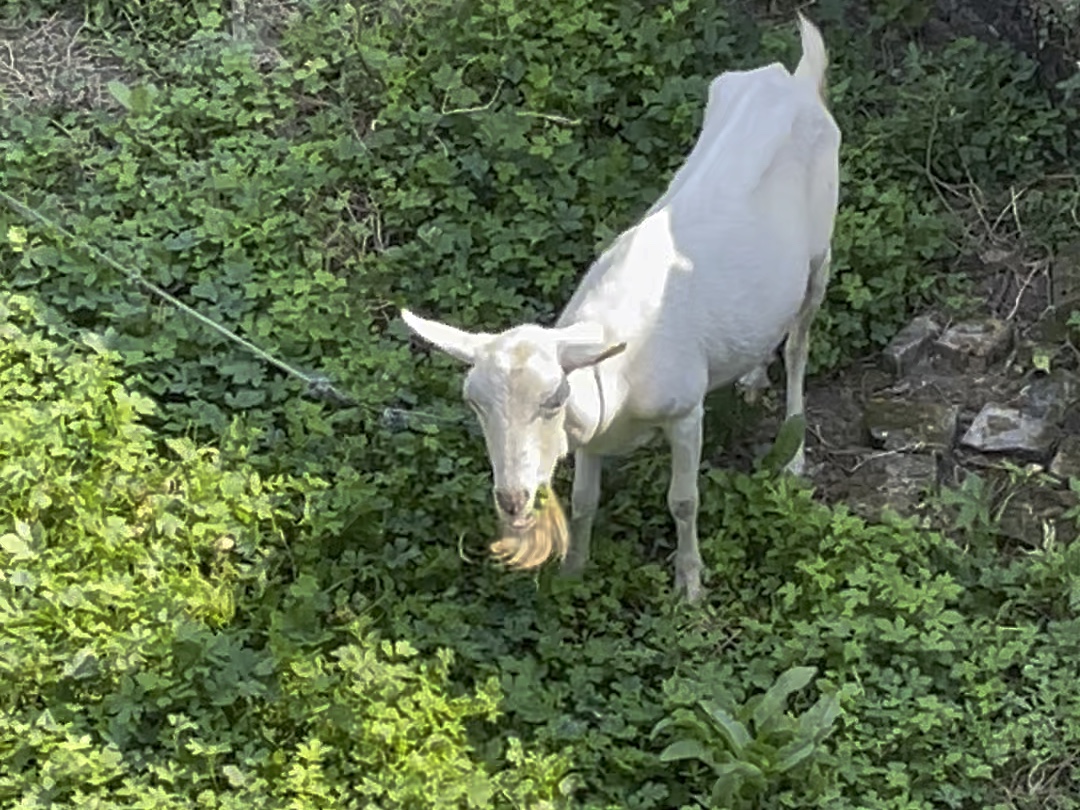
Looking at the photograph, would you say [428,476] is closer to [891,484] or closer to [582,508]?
[582,508]

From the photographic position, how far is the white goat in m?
4.12

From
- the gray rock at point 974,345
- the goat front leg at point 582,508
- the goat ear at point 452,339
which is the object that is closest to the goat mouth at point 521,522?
the goat ear at point 452,339

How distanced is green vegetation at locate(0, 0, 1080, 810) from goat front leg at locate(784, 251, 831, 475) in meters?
0.27

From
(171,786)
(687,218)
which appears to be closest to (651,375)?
(687,218)

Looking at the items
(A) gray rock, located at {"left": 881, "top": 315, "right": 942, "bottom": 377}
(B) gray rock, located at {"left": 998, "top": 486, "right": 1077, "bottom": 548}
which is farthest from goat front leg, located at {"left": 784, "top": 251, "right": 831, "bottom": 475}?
(B) gray rock, located at {"left": 998, "top": 486, "right": 1077, "bottom": 548}

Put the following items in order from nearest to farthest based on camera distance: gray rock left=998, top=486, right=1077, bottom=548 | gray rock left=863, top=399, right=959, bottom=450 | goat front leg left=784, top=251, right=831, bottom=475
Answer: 1. gray rock left=998, top=486, right=1077, bottom=548
2. goat front leg left=784, top=251, right=831, bottom=475
3. gray rock left=863, top=399, right=959, bottom=450

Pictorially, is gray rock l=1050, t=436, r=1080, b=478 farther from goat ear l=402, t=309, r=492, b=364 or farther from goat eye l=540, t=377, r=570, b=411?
goat ear l=402, t=309, r=492, b=364

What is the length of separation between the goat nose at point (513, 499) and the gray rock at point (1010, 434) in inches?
82.5

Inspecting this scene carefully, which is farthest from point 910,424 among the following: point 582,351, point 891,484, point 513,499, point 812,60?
point 513,499

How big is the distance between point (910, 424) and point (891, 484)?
31cm

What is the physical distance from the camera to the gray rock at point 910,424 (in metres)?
5.55

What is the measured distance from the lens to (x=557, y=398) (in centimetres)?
409

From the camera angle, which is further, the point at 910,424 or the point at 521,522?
the point at 910,424

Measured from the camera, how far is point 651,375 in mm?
4582
